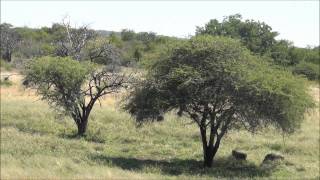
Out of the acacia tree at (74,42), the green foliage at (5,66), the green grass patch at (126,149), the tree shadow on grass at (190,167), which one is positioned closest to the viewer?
the green grass patch at (126,149)

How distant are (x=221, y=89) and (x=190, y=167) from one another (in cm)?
344

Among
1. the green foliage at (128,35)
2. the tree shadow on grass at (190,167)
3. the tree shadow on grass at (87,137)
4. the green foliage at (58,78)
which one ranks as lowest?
the tree shadow on grass at (87,137)

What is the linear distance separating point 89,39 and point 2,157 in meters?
20.8

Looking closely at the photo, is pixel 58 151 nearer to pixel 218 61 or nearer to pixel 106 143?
pixel 106 143

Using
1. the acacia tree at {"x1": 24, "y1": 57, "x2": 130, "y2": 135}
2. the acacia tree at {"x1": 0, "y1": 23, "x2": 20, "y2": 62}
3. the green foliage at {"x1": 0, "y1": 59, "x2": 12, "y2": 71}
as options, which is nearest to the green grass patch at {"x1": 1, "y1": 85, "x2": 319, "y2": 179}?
the acacia tree at {"x1": 24, "y1": 57, "x2": 130, "y2": 135}

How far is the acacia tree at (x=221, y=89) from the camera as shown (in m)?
23.5

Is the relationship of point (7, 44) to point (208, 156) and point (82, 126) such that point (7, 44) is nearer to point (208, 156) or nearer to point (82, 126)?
point (82, 126)

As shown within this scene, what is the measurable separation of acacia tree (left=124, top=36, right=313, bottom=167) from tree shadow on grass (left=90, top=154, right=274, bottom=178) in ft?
3.23

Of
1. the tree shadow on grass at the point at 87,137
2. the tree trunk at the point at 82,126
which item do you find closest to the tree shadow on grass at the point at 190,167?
the tree shadow on grass at the point at 87,137

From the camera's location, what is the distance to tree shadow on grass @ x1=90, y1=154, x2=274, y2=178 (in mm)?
22250

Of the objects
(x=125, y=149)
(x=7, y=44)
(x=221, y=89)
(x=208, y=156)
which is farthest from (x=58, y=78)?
(x=7, y=44)

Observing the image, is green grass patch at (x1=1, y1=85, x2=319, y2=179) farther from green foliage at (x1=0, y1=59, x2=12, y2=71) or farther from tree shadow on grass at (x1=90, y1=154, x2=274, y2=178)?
green foliage at (x1=0, y1=59, x2=12, y2=71)

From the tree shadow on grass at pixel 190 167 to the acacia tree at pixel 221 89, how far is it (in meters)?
0.98

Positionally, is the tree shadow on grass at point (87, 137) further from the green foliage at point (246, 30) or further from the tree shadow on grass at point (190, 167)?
the green foliage at point (246, 30)
